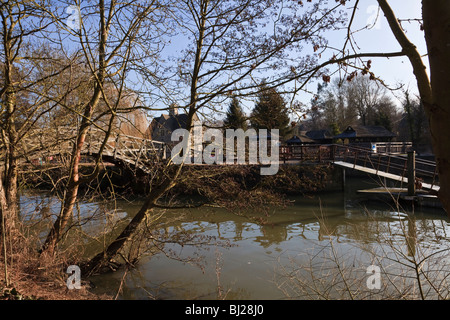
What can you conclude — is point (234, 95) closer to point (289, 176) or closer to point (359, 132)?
point (289, 176)

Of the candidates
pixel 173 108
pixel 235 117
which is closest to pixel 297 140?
pixel 235 117

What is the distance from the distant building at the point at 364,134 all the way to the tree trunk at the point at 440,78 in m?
38.1

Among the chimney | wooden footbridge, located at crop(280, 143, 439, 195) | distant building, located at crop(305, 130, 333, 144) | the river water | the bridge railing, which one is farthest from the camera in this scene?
distant building, located at crop(305, 130, 333, 144)

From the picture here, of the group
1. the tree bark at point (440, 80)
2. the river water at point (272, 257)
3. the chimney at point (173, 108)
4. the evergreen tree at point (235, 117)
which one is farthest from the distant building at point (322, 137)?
the tree bark at point (440, 80)

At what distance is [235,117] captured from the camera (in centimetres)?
649

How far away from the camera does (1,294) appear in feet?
11.4

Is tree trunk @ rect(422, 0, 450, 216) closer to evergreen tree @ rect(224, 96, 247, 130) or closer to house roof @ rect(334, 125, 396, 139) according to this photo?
evergreen tree @ rect(224, 96, 247, 130)

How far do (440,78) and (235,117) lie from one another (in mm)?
5161

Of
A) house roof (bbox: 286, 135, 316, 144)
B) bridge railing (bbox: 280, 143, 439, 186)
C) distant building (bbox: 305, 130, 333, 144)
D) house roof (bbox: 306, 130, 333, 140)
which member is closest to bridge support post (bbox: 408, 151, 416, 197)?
bridge railing (bbox: 280, 143, 439, 186)

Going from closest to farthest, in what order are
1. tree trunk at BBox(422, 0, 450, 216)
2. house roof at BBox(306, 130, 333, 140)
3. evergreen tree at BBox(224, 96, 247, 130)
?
tree trunk at BBox(422, 0, 450, 216), evergreen tree at BBox(224, 96, 247, 130), house roof at BBox(306, 130, 333, 140)

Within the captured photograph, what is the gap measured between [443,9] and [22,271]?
233 inches

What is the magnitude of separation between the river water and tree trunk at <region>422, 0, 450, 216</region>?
5.50ft

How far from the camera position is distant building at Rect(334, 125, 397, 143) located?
1478 inches
